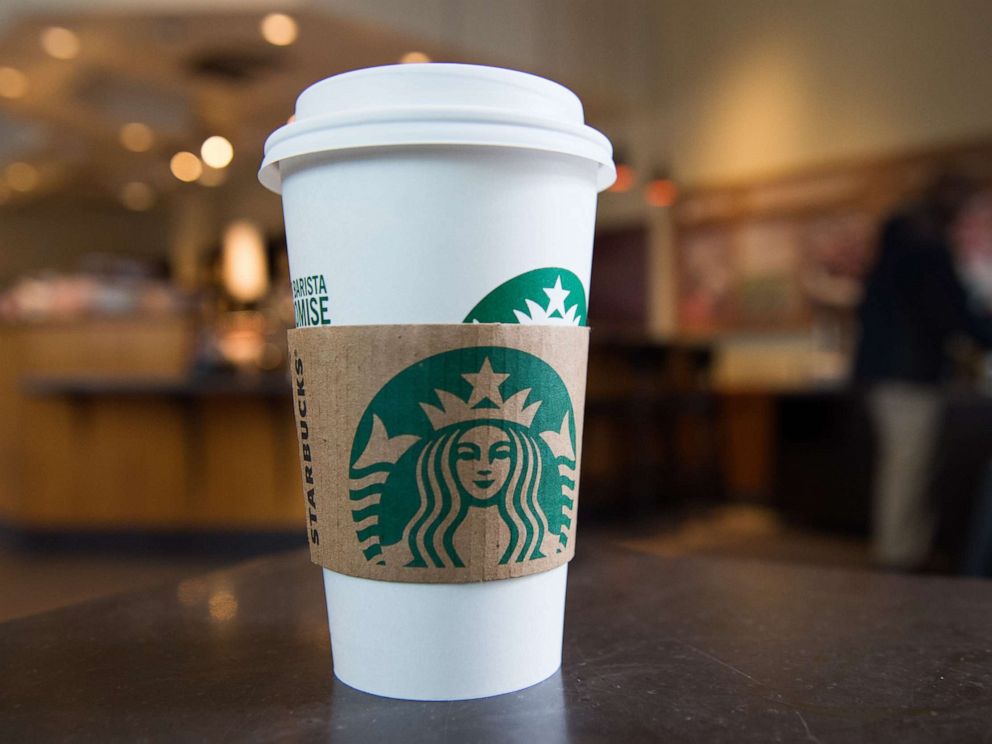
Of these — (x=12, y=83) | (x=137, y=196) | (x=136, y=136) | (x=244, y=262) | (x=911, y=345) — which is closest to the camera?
(x=911, y=345)

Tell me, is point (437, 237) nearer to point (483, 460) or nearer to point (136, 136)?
point (483, 460)

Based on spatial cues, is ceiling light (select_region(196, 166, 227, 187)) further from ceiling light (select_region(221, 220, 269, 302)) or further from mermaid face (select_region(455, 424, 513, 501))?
mermaid face (select_region(455, 424, 513, 501))

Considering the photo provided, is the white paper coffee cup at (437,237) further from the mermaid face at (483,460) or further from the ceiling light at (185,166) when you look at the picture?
the ceiling light at (185,166)

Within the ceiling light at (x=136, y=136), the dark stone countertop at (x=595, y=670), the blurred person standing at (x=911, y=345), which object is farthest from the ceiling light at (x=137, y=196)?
the dark stone countertop at (x=595, y=670)

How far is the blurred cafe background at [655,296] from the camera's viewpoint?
11.3 feet

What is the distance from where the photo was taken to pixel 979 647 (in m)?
0.57

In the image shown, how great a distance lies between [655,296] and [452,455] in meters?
6.41

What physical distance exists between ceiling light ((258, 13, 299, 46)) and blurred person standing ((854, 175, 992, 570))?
3.02m

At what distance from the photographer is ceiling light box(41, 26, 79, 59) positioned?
439 centimetres

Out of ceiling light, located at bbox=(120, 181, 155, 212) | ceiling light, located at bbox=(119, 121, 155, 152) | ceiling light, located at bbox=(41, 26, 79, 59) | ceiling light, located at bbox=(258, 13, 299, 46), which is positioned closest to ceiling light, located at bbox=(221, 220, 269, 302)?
ceiling light, located at bbox=(120, 181, 155, 212)

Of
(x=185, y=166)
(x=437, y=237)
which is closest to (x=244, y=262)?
(x=185, y=166)

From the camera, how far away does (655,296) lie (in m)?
6.73

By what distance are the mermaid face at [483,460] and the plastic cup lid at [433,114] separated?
17 cm

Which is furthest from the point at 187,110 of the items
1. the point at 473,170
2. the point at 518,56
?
the point at 473,170
